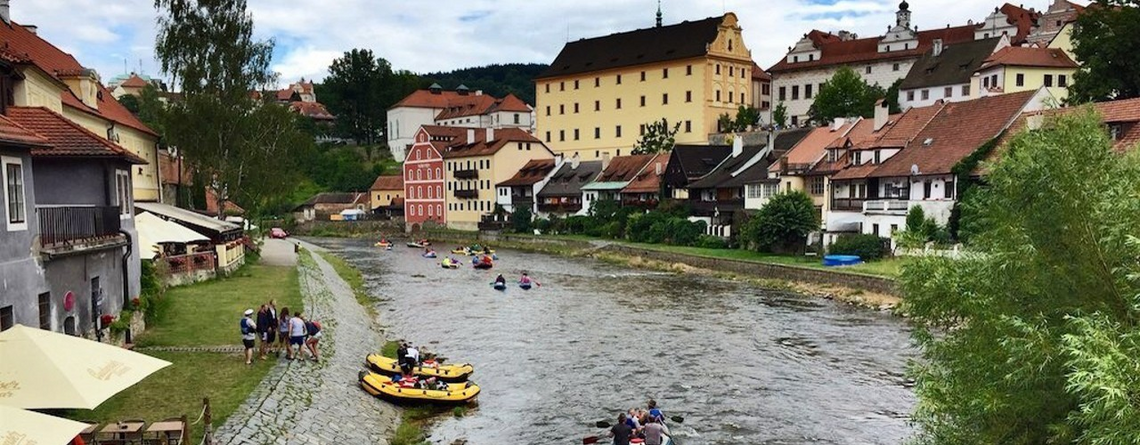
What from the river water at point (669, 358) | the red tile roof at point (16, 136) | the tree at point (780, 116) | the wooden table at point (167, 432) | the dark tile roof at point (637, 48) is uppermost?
the dark tile roof at point (637, 48)

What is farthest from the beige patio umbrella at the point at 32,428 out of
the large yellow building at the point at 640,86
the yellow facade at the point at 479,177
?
the large yellow building at the point at 640,86

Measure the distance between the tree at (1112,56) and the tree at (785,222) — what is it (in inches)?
646

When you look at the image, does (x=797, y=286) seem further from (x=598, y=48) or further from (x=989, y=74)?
(x=598, y=48)

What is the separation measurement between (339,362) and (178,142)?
26807mm

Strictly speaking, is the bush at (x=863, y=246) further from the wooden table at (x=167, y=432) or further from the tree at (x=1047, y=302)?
the wooden table at (x=167, y=432)

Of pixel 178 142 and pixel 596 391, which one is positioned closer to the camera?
pixel 596 391

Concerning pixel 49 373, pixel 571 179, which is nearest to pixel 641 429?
pixel 49 373

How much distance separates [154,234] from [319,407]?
1351cm

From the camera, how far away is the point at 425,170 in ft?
315

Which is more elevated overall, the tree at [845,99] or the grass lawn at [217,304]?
the tree at [845,99]

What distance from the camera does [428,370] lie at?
21.5 m

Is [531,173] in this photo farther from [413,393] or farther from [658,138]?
[413,393]

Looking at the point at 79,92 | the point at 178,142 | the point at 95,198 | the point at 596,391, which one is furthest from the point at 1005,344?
the point at 178,142

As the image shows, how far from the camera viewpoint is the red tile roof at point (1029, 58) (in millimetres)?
61438
